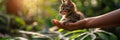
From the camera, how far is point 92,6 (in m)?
3.32

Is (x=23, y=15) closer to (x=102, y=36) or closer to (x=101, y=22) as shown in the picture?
(x=102, y=36)

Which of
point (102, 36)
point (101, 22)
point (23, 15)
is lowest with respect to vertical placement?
point (101, 22)

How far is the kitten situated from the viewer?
4.71ft

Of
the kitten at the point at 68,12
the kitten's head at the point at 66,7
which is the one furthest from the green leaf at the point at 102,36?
the kitten's head at the point at 66,7

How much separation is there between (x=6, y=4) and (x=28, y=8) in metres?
0.50

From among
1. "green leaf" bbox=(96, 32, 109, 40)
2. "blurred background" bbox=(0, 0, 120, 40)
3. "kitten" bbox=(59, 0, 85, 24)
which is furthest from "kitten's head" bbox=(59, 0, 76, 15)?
"blurred background" bbox=(0, 0, 120, 40)

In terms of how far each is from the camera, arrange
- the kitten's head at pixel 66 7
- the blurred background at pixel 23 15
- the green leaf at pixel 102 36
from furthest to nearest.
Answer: the blurred background at pixel 23 15 < the green leaf at pixel 102 36 < the kitten's head at pixel 66 7

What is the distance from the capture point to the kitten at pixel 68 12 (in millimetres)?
1436

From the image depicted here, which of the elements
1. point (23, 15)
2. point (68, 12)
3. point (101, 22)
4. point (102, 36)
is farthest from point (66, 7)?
point (23, 15)

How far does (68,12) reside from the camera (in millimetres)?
1496

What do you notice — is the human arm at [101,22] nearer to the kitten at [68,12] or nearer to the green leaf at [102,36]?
the kitten at [68,12]

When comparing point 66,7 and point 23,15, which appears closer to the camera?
point 66,7

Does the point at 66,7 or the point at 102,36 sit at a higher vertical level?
the point at 102,36

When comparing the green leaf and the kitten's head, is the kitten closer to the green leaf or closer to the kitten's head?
the kitten's head
